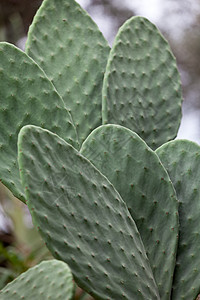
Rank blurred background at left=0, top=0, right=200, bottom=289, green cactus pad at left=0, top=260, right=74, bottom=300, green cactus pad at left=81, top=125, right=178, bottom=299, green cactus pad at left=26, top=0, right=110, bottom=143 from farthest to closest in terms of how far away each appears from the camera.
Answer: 1. blurred background at left=0, top=0, right=200, bottom=289
2. green cactus pad at left=26, top=0, right=110, bottom=143
3. green cactus pad at left=81, top=125, right=178, bottom=299
4. green cactus pad at left=0, top=260, right=74, bottom=300

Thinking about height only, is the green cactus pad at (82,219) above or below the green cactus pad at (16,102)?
A: below

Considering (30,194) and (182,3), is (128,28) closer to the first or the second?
(30,194)

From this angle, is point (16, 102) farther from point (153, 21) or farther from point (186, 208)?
point (153, 21)

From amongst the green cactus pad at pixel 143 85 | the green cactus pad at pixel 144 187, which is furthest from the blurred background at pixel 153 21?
the green cactus pad at pixel 144 187

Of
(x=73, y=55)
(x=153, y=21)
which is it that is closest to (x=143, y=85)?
(x=73, y=55)

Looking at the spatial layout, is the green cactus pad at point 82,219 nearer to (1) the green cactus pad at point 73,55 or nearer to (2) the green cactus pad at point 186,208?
(2) the green cactus pad at point 186,208

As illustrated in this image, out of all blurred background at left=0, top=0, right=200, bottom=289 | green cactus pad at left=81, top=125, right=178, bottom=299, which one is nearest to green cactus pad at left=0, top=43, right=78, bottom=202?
green cactus pad at left=81, top=125, right=178, bottom=299

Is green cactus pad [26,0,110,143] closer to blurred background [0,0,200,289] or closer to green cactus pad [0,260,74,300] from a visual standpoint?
green cactus pad [0,260,74,300]
